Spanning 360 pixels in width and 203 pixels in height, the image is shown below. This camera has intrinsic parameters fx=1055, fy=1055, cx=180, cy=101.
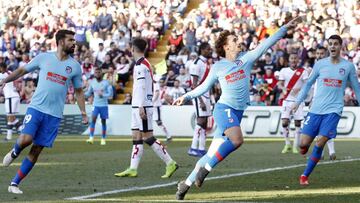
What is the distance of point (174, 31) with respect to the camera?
41.4 meters

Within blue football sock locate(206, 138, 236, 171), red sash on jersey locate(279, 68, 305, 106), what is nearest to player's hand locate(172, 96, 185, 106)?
blue football sock locate(206, 138, 236, 171)

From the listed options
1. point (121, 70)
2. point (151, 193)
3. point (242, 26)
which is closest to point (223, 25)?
point (242, 26)

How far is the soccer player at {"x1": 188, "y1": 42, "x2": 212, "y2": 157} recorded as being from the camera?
23594 millimetres

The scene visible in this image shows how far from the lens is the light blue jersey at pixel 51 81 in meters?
15.2

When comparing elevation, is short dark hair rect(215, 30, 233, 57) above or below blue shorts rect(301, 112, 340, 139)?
above

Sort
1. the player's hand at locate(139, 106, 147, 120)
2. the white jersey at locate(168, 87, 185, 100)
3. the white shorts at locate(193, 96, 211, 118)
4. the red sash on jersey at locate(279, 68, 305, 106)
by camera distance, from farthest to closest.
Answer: the white jersey at locate(168, 87, 185, 100), the red sash on jersey at locate(279, 68, 305, 106), the white shorts at locate(193, 96, 211, 118), the player's hand at locate(139, 106, 147, 120)

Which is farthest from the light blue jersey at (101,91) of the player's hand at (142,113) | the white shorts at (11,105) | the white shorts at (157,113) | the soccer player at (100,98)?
the player's hand at (142,113)

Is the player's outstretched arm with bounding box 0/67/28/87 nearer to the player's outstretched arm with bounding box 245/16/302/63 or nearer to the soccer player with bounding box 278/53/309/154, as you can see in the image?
the player's outstretched arm with bounding box 245/16/302/63

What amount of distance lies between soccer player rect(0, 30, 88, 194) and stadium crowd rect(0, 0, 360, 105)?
18.0 metres

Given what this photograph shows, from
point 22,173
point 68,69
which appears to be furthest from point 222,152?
point 22,173

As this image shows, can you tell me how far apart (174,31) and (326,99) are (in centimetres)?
2451

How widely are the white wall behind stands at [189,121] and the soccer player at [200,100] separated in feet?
32.3

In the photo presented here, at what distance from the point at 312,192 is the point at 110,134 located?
21719 millimetres

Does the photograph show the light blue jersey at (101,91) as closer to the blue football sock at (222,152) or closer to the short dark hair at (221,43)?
the short dark hair at (221,43)
